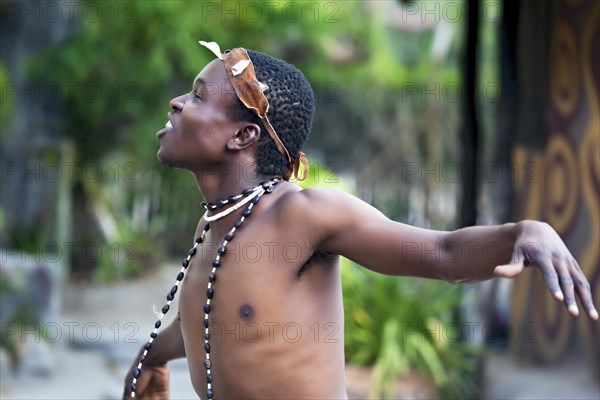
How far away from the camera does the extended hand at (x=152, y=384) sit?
2.54m

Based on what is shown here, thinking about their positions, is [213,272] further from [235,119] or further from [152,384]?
[152,384]

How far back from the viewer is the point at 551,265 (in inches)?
66.9

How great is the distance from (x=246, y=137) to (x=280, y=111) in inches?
4.1

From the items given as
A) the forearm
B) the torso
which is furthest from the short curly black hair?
the forearm

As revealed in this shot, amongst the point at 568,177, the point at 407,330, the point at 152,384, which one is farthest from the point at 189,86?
the point at 152,384

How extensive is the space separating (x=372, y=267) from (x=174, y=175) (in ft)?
31.7

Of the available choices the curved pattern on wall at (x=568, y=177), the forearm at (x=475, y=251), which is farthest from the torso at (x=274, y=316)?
the curved pattern on wall at (x=568, y=177)

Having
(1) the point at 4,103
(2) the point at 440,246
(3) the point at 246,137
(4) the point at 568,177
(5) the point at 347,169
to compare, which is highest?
(3) the point at 246,137

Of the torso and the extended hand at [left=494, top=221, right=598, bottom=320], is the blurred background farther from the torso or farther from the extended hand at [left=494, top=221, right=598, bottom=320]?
the extended hand at [left=494, top=221, right=598, bottom=320]

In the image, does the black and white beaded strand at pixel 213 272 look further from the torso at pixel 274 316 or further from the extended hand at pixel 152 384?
the extended hand at pixel 152 384

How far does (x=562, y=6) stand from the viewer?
18.9 feet

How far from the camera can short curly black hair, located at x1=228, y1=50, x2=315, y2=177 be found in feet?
7.27

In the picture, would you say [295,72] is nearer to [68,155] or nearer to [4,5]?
[68,155]

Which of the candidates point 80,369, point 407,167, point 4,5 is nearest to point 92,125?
point 4,5
